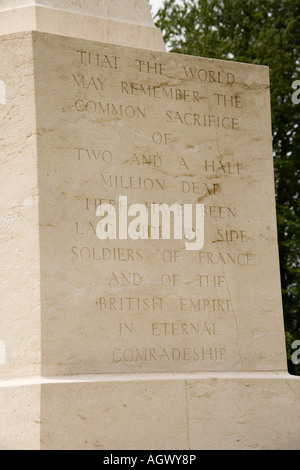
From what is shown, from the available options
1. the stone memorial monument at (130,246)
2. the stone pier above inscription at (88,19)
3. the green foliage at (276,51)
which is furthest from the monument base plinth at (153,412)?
the green foliage at (276,51)

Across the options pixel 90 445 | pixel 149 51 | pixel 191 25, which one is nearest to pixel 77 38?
pixel 149 51

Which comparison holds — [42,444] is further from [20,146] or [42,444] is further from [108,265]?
[20,146]

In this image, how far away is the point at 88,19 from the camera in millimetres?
8617

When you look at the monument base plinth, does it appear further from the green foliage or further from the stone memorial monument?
the green foliage

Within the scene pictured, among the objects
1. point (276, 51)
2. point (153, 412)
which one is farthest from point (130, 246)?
point (276, 51)

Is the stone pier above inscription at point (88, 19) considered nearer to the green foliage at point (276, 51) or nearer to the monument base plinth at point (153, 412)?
the monument base plinth at point (153, 412)

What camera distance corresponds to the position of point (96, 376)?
300 inches

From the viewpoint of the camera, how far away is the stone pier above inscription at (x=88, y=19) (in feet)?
27.5

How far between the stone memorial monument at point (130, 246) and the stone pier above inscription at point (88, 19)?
16mm

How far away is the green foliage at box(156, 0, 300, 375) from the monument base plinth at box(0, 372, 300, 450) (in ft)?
47.2

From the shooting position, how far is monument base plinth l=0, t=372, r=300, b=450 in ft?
23.9

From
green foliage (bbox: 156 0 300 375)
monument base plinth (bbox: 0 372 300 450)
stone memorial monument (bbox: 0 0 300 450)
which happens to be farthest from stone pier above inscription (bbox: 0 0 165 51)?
green foliage (bbox: 156 0 300 375)

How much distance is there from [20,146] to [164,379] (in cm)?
224

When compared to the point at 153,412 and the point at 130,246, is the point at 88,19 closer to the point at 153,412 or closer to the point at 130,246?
the point at 130,246
